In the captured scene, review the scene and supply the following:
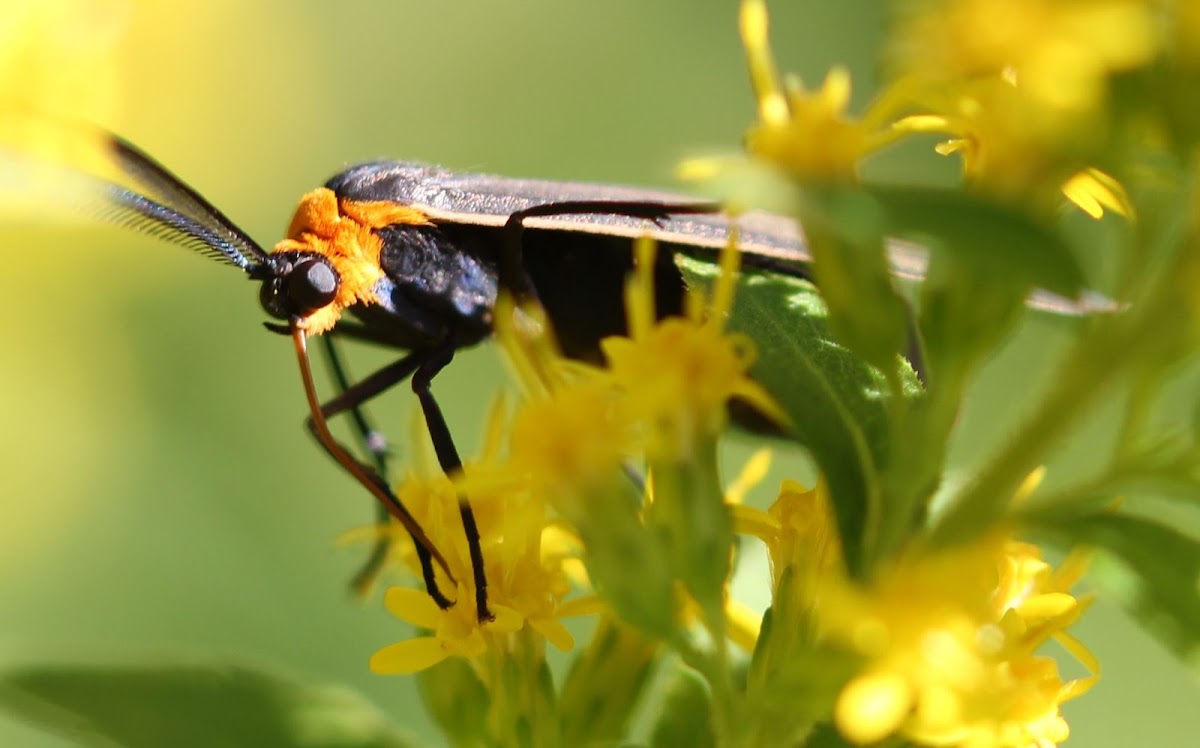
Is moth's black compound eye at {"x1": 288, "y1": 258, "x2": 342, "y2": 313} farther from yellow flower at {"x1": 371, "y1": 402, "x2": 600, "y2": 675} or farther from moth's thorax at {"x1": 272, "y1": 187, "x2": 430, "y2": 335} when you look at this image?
yellow flower at {"x1": 371, "y1": 402, "x2": 600, "y2": 675}

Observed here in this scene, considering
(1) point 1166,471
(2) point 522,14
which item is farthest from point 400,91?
(1) point 1166,471

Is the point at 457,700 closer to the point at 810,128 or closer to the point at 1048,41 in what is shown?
the point at 810,128

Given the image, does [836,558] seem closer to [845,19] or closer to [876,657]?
[876,657]

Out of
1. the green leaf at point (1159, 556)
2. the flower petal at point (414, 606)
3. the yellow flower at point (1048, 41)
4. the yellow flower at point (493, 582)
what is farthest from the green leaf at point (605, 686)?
the yellow flower at point (1048, 41)

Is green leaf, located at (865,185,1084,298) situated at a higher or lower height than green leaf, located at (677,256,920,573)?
lower

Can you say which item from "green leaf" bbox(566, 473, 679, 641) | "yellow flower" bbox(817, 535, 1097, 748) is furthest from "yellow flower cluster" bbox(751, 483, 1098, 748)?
"green leaf" bbox(566, 473, 679, 641)

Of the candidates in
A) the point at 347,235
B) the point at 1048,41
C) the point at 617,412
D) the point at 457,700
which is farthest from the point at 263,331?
the point at 1048,41
